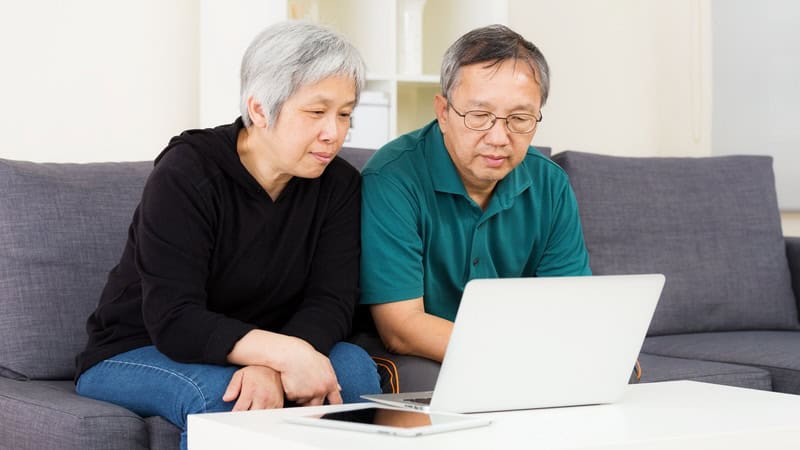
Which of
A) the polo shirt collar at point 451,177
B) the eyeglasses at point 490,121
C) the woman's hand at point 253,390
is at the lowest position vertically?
the woman's hand at point 253,390

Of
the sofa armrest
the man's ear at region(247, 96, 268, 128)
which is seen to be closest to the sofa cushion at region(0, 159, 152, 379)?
the man's ear at region(247, 96, 268, 128)

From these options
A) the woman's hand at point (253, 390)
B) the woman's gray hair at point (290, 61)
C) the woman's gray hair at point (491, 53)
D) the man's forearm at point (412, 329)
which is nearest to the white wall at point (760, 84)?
the woman's gray hair at point (491, 53)

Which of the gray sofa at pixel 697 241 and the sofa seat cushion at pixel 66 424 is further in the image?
the gray sofa at pixel 697 241

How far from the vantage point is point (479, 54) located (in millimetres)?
2020

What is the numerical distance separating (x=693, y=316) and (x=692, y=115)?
1.08m

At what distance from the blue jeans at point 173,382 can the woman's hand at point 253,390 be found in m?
0.02

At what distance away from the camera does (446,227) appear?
81.5 inches

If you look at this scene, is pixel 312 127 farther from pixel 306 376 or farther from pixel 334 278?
pixel 306 376

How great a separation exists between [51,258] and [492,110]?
85cm

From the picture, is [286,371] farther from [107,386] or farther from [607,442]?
[607,442]

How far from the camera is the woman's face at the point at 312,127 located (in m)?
1.82

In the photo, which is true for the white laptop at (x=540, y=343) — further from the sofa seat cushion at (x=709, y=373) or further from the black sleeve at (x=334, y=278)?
the sofa seat cushion at (x=709, y=373)

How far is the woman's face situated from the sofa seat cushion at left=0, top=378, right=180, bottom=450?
482mm

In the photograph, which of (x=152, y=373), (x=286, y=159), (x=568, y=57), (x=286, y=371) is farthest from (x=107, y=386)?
(x=568, y=57)
